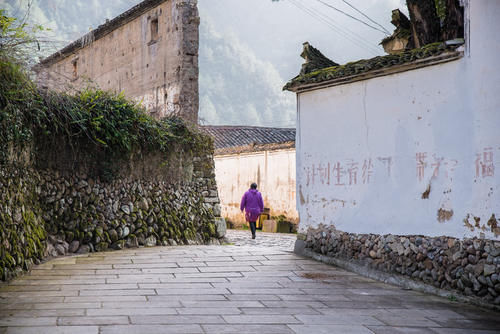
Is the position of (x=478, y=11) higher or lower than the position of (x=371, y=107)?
higher

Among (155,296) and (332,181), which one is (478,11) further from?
(155,296)

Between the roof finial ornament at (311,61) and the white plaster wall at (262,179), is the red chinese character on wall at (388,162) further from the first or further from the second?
the white plaster wall at (262,179)

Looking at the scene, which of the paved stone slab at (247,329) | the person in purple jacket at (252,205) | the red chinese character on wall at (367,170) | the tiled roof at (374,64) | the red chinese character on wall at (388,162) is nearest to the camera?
the paved stone slab at (247,329)

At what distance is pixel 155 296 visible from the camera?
6.08 metres

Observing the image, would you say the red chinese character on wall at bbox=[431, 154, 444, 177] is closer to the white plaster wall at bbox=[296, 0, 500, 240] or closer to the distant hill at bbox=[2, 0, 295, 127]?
the white plaster wall at bbox=[296, 0, 500, 240]

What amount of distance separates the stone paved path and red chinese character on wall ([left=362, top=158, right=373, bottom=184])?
1498 millimetres

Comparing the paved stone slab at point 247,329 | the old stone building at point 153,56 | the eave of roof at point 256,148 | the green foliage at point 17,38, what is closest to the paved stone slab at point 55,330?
the paved stone slab at point 247,329

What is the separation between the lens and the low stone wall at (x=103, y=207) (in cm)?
785

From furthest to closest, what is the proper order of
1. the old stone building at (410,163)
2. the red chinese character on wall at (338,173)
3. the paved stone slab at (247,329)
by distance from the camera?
the red chinese character on wall at (338,173), the old stone building at (410,163), the paved stone slab at (247,329)

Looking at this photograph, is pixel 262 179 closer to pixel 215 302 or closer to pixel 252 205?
pixel 252 205

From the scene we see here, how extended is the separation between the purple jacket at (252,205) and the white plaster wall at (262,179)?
11.6 feet

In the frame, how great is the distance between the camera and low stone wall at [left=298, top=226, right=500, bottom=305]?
615 cm

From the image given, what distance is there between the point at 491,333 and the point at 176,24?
53.3 ft

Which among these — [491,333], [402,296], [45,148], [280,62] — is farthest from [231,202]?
[280,62]
